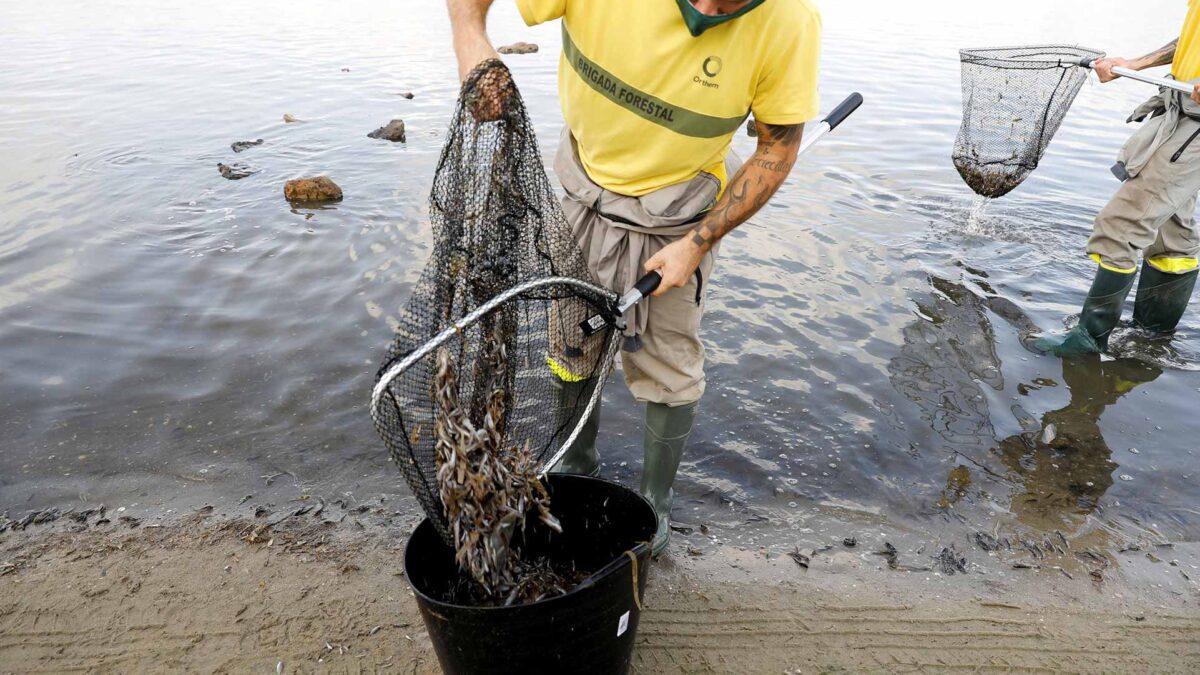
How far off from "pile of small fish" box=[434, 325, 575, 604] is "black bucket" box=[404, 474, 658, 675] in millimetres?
158

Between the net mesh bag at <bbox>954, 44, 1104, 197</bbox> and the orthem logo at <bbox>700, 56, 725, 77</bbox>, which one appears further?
the net mesh bag at <bbox>954, 44, 1104, 197</bbox>

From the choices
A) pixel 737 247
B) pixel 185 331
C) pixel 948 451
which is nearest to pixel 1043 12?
pixel 737 247

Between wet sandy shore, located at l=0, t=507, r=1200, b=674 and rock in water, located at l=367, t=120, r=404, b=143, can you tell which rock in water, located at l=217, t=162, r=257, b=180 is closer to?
rock in water, located at l=367, t=120, r=404, b=143

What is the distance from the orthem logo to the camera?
8.18ft

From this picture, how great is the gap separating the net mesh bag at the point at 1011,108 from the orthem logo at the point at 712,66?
4.29 meters

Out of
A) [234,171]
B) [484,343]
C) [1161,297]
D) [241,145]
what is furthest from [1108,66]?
[241,145]

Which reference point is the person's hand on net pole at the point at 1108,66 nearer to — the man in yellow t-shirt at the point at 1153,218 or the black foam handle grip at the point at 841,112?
the man in yellow t-shirt at the point at 1153,218

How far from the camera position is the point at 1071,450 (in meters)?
4.30

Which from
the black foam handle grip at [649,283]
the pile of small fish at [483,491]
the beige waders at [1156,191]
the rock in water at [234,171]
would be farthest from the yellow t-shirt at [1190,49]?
the rock in water at [234,171]

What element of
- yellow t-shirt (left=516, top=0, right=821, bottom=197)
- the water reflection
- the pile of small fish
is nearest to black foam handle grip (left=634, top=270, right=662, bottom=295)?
yellow t-shirt (left=516, top=0, right=821, bottom=197)

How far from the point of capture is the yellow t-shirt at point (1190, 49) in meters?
4.31

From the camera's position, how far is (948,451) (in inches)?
167

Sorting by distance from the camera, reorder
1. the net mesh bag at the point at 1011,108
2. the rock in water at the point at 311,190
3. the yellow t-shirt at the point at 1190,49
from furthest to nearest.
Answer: the rock in water at the point at 311,190, the net mesh bag at the point at 1011,108, the yellow t-shirt at the point at 1190,49

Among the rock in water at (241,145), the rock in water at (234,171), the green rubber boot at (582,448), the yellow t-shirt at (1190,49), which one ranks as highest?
the yellow t-shirt at (1190,49)
